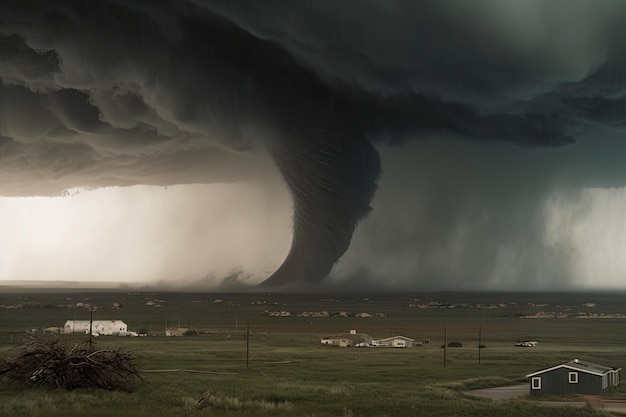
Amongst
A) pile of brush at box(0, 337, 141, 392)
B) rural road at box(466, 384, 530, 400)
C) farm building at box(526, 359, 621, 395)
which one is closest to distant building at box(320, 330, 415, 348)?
rural road at box(466, 384, 530, 400)

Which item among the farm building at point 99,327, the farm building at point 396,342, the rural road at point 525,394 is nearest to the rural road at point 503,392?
the rural road at point 525,394

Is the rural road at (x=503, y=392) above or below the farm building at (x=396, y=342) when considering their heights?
above

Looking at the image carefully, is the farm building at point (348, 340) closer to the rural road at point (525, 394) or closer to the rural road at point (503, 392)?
the rural road at point (503, 392)

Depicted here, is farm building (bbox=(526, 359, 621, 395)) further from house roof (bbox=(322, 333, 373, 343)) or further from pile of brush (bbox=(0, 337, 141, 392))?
house roof (bbox=(322, 333, 373, 343))

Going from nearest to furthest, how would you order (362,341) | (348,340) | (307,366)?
(307,366) → (348,340) → (362,341)

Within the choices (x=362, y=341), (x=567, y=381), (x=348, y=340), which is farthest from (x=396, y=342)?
(x=567, y=381)

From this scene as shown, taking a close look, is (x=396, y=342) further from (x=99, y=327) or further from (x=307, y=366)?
(x=99, y=327)

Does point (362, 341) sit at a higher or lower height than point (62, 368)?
lower
